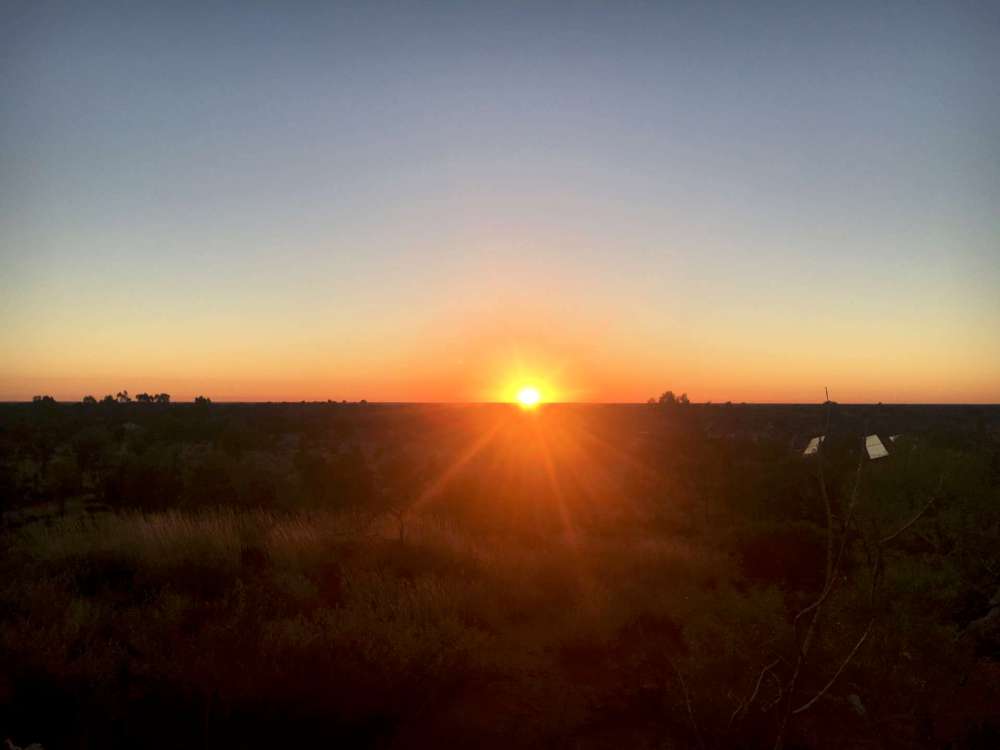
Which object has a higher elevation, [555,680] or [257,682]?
[257,682]

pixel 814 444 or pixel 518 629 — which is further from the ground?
pixel 814 444

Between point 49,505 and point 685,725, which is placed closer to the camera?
point 685,725

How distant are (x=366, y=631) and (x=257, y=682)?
66.4 inches

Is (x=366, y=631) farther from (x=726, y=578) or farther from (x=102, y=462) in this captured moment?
(x=102, y=462)

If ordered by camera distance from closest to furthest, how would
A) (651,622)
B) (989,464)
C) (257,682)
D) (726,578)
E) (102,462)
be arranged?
(257,682) < (651,622) < (726,578) < (989,464) < (102,462)

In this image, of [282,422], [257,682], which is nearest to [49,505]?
[257,682]

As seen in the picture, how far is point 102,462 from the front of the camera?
1147 inches

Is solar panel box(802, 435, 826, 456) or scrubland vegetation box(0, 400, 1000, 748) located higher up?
solar panel box(802, 435, 826, 456)

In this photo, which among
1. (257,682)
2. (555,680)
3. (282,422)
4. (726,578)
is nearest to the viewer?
(257,682)

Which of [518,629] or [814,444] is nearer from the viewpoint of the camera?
[518,629]

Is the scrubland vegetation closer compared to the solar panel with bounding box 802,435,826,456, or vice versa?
the solar panel with bounding box 802,435,826,456

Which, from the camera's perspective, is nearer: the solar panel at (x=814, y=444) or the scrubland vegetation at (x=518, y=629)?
the solar panel at (x=814, y=444)

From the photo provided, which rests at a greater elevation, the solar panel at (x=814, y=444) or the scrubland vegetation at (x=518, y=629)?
the solar panel at (x=814, y=444)

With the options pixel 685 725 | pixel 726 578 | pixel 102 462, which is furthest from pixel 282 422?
pixel 685 725
